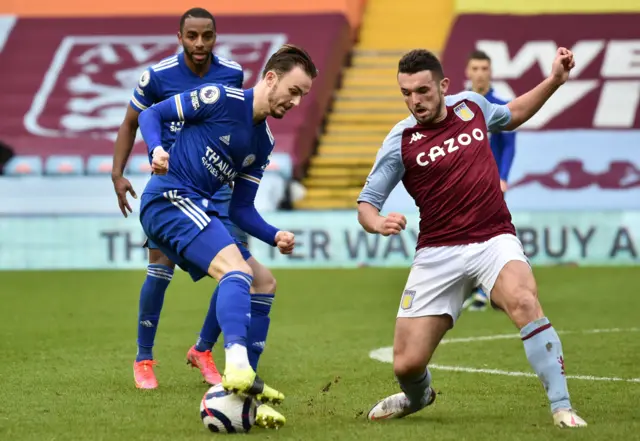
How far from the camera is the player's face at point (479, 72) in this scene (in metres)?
10.8

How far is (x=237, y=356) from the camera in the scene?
5516 mm

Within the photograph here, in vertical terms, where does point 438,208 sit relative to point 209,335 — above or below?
above

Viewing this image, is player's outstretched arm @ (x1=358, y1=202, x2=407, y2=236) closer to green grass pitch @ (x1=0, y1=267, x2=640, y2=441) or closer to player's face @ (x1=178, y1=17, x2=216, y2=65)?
green grass pitch @ (x1=0, y1=267, x2=640, y2=441)

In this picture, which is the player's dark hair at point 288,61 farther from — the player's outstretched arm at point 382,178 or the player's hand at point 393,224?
the player's hand at point 393,224

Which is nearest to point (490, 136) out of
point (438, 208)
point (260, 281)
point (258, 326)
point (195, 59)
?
point (195, 59)

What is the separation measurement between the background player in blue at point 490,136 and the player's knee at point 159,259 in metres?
3.72

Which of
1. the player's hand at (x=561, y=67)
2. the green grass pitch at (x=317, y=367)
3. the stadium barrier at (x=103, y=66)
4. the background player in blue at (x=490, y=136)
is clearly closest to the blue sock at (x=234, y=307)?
the green grass pitch at (x=317, y=367)

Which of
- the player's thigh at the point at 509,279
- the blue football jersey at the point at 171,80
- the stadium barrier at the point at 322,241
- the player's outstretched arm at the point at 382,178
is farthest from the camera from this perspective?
the stadium barrier at the point at 322,241

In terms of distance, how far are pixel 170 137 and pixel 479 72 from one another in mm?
4141

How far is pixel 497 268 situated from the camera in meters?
5.90

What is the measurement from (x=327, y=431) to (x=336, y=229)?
11059 mm

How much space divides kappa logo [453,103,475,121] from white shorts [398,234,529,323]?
2.00 feet

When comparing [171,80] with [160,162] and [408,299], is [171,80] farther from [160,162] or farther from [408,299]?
[408,299]

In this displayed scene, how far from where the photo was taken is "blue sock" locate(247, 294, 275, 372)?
6551mm
